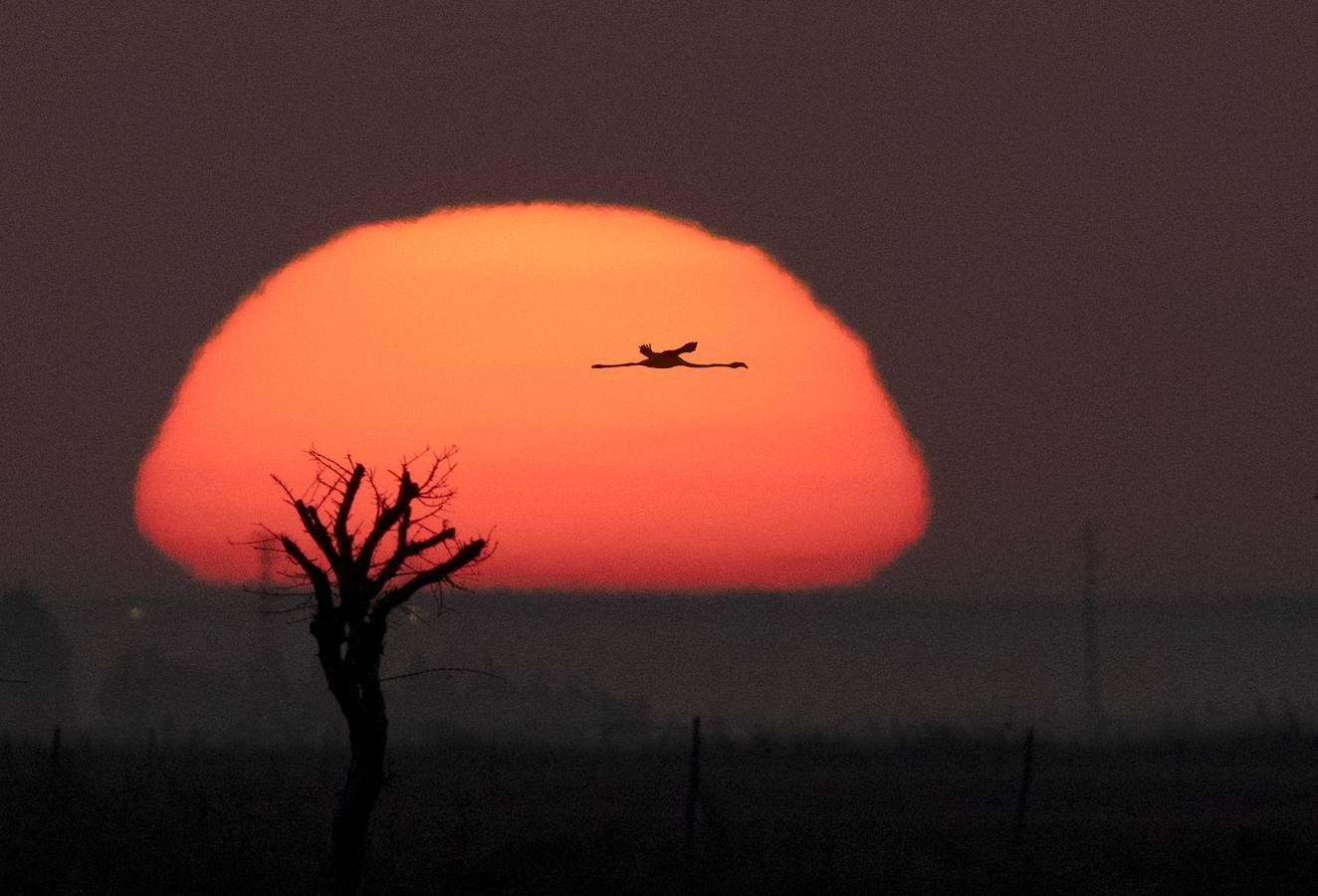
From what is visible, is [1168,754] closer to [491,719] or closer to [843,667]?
[491,719]

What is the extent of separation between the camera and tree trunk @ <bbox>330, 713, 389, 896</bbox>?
83.8 feet

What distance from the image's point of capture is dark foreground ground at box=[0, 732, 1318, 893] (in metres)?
28.6

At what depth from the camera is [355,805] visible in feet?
84.0

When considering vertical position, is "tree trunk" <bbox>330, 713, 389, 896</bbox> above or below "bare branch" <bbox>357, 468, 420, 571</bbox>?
below

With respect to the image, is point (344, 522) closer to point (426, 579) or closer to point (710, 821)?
point (426, 579)

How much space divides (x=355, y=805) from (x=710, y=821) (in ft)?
22.9

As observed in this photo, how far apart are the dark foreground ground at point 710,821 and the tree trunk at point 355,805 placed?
1.81m

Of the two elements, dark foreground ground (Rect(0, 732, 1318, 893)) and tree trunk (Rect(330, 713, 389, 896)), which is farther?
dark foreground ground (Rect(0, 732, 1318, 893))

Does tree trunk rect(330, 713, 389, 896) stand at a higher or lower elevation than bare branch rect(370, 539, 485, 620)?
lower

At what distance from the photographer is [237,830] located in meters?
33.6

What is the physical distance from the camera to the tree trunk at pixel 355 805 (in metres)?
25.5

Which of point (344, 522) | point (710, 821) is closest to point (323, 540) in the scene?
point (344, 522)

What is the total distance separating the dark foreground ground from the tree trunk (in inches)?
71.4

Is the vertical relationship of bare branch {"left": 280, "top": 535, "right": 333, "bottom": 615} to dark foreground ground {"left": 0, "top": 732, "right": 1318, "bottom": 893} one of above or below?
above
